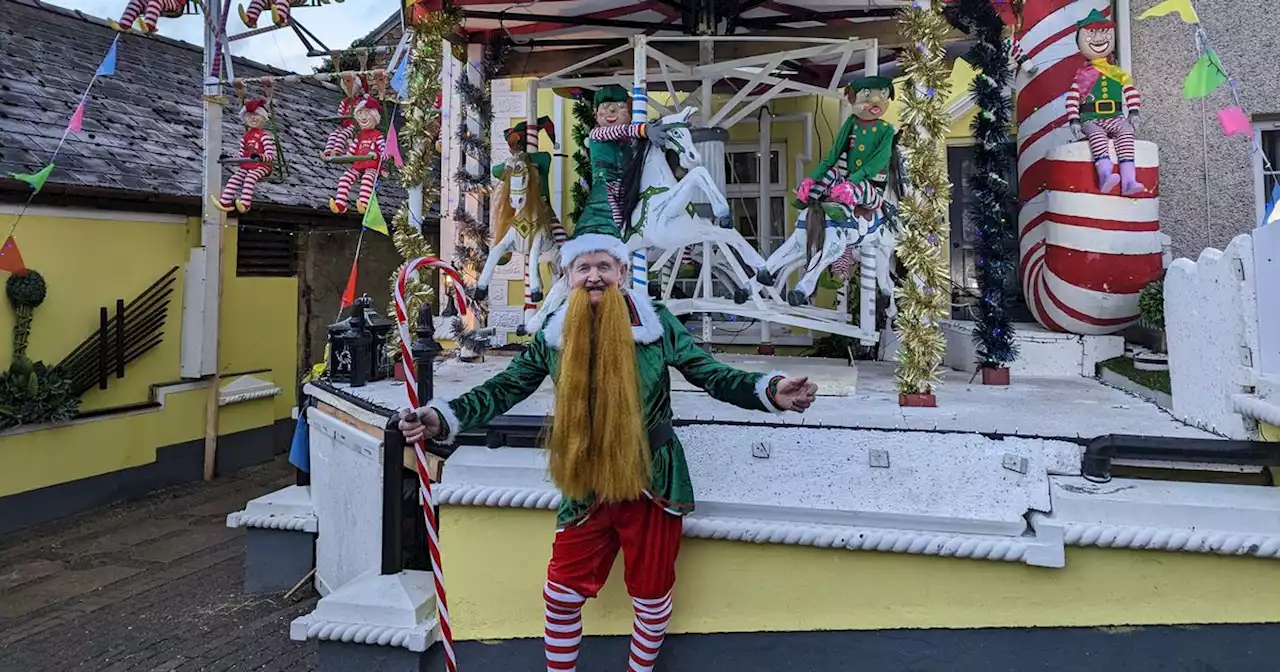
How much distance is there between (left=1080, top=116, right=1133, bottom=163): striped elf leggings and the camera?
541 cm

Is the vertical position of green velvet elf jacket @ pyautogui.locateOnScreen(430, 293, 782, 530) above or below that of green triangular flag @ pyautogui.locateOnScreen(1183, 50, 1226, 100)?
below

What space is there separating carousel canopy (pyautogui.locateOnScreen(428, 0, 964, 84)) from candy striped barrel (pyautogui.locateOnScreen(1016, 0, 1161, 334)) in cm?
75

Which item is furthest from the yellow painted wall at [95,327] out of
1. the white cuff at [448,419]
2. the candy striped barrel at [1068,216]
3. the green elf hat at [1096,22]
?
the green elf hat at [1096,22]

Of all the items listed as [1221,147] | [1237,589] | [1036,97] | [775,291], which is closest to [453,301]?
[775,291]

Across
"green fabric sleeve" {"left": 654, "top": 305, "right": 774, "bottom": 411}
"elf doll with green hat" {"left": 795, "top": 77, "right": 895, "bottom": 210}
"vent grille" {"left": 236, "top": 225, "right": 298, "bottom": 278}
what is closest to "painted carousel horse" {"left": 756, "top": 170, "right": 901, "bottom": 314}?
"elf doll with green hat" {"left": 795, "top": 77, "right": 895, "bottom": 210}

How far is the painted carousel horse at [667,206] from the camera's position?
4.95 metres

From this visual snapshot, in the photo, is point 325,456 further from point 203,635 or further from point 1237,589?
point 1237,589

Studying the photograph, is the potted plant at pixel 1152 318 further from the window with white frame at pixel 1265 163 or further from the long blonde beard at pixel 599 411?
the long blonde beard at pixel 599 411

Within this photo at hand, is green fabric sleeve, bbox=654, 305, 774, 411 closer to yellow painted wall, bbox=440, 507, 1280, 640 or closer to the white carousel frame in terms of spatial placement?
yellow painted wall, bbox=440, 507, 1280, 640

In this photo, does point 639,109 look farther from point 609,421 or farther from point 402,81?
point 609,421

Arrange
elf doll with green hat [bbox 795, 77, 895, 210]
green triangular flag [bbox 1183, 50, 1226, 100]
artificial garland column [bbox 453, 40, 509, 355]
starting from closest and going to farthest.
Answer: green triangular flag [bbox 1183, 50, 1226, 100]
elf doll with green hat [bbox 795, 77, 895, 210]
artificial garland column [bbox 453, 40, 509, 355]

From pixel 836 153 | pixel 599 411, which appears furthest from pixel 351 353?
pixel 836 153

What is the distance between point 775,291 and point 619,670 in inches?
110

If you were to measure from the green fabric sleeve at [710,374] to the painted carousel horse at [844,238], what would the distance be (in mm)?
2122
